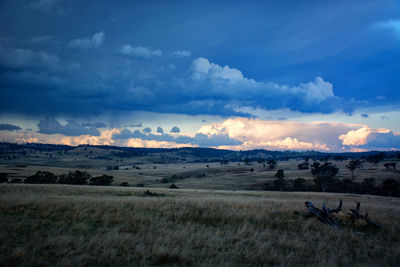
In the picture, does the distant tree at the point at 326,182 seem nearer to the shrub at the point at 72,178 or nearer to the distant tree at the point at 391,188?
the distant tree at the point at 391,188

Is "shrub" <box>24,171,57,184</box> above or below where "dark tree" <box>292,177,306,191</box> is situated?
above

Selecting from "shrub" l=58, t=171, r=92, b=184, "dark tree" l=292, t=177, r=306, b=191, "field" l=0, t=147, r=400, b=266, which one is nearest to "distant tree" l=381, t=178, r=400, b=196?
"dark tree" l=292, t=177, r=306, b=191

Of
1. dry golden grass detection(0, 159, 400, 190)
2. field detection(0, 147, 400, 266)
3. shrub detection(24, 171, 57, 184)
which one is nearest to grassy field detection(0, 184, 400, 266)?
field detection(0, 147, 400, 266)

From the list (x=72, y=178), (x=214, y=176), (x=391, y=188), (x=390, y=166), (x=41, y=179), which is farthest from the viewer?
(x=214, y=176)

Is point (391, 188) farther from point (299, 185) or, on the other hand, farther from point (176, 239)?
point (176, 239)

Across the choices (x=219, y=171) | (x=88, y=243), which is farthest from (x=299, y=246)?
(x=219, y=171)

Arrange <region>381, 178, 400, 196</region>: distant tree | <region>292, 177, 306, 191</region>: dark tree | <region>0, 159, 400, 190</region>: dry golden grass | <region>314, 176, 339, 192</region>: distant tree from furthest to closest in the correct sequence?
<region>0, 159, 400, 190</region>: dry golden grass → <region>292, 177, 306, 191</region>: dark tree → <region>314, 176, 339, 192</region>: distant tree → <region>381, 178, 400, 196</region>: distant tree

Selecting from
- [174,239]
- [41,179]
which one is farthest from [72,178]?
[174,239]

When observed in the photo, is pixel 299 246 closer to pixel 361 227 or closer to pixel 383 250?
pixel 383 250

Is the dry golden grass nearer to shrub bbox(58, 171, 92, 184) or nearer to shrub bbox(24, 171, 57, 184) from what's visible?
shrub bbox(58, 171, 92, 184)

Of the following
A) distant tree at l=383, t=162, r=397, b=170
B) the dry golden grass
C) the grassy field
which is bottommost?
the dry golden grass

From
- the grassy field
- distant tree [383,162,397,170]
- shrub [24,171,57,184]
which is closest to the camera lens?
the grassy field

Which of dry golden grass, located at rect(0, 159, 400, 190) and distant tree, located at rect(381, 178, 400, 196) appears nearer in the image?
distant tree, located at rect(381, 178, 400, 196)

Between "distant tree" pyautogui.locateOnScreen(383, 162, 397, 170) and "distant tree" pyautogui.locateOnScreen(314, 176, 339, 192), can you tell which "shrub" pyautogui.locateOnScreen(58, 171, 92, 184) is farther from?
"distant tree" pyautogui.locateOnScreen(383, 162, 397, 170)
